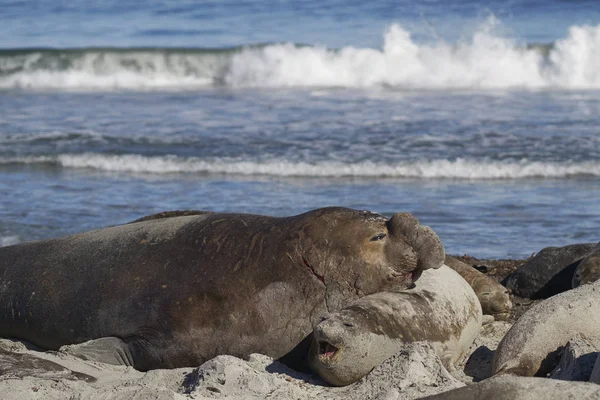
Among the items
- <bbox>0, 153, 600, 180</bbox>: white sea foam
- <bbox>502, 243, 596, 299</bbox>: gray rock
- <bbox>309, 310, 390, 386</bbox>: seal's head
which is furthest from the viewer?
<bbox>0, 153, 600, 180</bbox>: white sea foam

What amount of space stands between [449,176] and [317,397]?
7631 millimetres

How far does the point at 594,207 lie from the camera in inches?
399

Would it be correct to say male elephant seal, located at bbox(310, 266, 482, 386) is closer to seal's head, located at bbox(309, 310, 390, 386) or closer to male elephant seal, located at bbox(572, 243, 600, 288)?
seal's head, located at bbox(309, 310, 390, 386)

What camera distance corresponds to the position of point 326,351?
5000mm

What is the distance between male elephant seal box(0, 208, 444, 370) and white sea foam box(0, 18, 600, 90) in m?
15.3

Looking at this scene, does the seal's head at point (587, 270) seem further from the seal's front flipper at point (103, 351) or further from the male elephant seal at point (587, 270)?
the seal's front flipper at point (103, 351)

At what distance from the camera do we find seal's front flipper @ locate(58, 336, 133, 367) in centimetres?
544

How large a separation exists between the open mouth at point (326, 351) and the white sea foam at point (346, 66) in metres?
15.9

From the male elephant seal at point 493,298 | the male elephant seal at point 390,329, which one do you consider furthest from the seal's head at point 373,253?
the male elephant seal at point 493,298

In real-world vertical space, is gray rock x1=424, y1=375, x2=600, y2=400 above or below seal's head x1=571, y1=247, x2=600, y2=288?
above

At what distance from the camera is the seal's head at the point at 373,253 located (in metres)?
5.34

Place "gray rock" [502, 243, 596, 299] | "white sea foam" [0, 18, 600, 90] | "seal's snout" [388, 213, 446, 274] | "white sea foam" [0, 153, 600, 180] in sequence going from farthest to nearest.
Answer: "white sea foam" [0, 18, 600, 90] < "white sea foam" [0, 153, 600, 180] < "gray rock" [502, 243, 596, 299] < "seal's snout" [388, 213, 446, 274]

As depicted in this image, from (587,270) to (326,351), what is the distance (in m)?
2.27

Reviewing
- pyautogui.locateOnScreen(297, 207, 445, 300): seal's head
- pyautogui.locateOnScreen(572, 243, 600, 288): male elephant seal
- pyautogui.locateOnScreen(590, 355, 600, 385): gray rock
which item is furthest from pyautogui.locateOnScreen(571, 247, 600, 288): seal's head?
pyautogui.locateOnScreen(590, 355, 600, 385): gray rock
